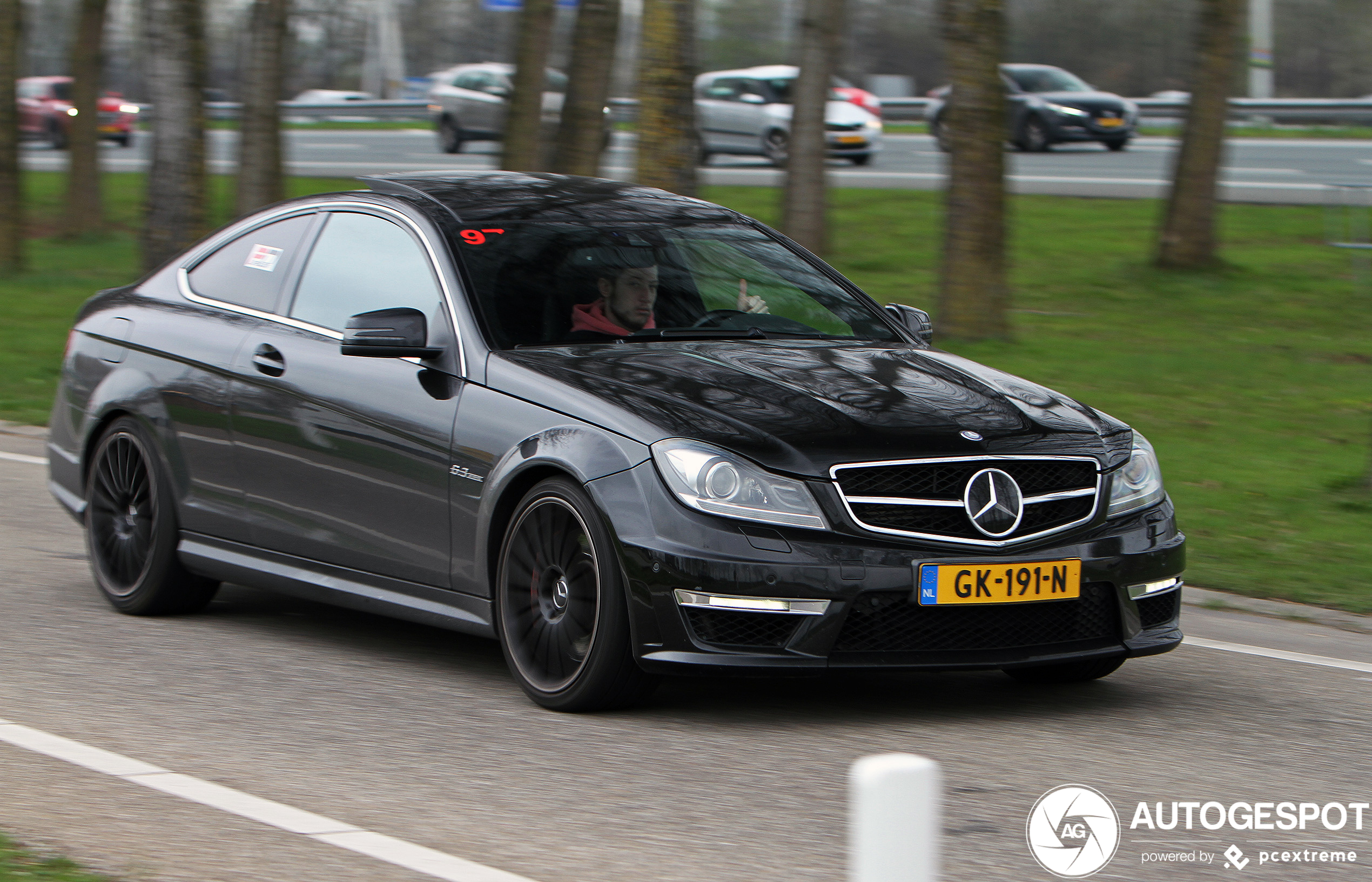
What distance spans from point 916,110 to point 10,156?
24.5 m

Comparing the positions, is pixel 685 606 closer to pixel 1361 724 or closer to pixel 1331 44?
pixel 1361 724

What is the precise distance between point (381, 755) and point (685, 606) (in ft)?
3.10

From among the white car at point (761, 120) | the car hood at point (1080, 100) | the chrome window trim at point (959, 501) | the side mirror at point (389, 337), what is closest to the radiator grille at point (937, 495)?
the chrome window trim at point (959, 501)

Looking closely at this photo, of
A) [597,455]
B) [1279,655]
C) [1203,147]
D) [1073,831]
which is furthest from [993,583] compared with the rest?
[1203,147]

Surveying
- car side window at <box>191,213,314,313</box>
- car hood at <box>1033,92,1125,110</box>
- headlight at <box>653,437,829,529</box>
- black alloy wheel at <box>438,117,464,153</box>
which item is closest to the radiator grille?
headlight at <box>653,437,829,529</box>

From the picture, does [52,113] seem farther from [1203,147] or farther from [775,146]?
[1203,147]

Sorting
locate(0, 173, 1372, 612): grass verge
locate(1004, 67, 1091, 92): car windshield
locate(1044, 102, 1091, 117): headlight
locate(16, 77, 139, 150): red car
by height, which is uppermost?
locate(1004, 67, 1091, 92): car windshield

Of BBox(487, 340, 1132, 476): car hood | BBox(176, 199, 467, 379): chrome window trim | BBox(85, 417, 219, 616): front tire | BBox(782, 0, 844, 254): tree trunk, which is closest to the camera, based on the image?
BBox(487, 340, 1132, 476): car hood

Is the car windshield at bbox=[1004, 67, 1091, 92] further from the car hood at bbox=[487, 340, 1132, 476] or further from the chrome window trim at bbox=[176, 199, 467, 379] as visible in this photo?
the car hood at bbox=[487, 340, 1132, 476]

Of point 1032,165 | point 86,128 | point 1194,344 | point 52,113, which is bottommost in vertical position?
point 52,113

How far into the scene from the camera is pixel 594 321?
633 cm

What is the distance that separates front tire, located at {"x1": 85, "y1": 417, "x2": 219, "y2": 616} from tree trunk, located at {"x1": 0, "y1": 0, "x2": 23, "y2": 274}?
49.6 ft

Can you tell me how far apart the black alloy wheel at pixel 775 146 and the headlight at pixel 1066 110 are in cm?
473

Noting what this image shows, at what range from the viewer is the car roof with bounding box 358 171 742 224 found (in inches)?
263
